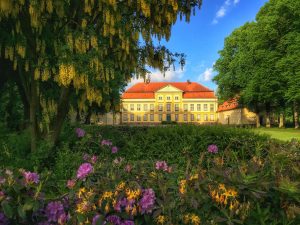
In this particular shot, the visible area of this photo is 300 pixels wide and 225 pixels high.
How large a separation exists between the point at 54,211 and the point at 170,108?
78599mm

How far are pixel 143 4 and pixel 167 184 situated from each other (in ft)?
21.7

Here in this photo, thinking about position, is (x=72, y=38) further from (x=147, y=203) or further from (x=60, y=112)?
(x=147, y=203)

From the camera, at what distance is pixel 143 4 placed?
7.96 metres

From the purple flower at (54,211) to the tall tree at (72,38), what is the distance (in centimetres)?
550

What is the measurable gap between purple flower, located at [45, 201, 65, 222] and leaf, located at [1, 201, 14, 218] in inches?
10.1

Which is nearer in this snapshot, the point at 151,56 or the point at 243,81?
the point at 151,56

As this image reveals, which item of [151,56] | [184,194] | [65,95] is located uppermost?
[151,56]

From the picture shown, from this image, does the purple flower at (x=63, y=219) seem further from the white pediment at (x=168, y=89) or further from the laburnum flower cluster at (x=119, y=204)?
the white pediment at (x=168, y=89)

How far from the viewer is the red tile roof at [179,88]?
80450mm

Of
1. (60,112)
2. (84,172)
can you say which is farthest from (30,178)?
(60,112)

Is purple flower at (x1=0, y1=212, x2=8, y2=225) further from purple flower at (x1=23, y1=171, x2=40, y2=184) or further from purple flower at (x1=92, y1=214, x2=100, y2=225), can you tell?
purple flower at (x1=92, y1=214, x2=100, y2=225)

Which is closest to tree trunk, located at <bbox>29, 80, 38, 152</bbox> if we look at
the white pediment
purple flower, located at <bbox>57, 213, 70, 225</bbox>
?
purple flower, located at <bbox>57, 213, 70, 225</bbox>

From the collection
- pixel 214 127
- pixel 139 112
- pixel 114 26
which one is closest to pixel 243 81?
pixel 214 127

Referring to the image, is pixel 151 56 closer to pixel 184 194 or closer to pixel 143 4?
pixel 143 4
